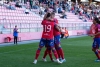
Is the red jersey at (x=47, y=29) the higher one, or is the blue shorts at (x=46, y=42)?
the red jersey at (x=47, y=29)

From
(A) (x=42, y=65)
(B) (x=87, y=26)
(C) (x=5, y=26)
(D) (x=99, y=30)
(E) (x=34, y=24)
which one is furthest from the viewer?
(B) (x=87, y=26)

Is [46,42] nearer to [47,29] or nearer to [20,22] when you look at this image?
[47,29]

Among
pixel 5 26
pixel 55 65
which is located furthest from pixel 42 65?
pixel 5 26

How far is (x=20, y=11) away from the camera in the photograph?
33312 mm

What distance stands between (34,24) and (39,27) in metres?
0.74

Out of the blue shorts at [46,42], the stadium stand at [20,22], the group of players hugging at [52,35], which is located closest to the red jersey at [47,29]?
the group of players hugging at [52,35]

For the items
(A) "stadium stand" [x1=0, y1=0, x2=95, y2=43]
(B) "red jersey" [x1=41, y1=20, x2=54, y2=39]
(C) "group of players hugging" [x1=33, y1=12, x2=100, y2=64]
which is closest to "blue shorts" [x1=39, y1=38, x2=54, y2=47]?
(C) "group of players hugging" [x1=33, y1=12, x2=100, y2=64]

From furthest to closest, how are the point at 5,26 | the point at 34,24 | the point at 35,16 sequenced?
the point at 35,16 → the point at 34,24 → the point at 5,26

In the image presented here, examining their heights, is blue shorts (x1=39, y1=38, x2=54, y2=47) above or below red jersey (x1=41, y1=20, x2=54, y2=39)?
below

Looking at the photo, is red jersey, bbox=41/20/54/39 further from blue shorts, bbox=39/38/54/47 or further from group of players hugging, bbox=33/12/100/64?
blue shorts, bbox=39/38/54/47

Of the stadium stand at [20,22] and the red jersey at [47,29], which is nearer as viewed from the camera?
the red jersey at [47,29]

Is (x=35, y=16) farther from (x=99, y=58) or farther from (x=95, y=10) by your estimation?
(x=95, y=10)

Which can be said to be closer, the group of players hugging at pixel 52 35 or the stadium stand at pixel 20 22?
the group of players hugging at pixel 52 35

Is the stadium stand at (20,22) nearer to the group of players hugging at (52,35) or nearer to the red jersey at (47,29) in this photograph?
the group of players hugging at (52,35)
